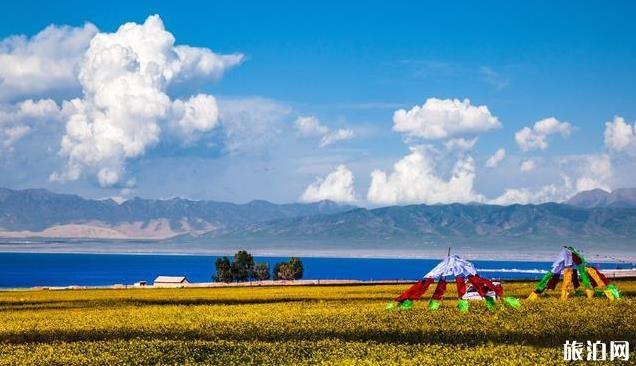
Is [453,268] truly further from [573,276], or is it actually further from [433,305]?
[573,276]

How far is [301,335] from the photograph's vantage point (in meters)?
42.2

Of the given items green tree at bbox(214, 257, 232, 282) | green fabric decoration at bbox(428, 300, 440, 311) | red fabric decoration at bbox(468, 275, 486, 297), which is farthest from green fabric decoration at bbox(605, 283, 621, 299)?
green tree at bbox(214, 257, 232, 282)

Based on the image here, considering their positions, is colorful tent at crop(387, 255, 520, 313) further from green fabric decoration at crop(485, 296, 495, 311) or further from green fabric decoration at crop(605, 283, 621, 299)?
green fabric decoration at crop(605, 283, 621, 299)

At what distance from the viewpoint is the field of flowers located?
34.6 m

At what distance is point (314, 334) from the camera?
140 ft

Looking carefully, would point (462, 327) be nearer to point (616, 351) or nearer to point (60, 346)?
point (616, 351)

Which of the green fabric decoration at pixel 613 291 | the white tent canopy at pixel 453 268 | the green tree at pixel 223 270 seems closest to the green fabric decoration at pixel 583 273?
the green fabric decoration at pixel 613 291

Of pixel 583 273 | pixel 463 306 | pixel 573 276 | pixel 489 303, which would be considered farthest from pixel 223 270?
pixel 463 306

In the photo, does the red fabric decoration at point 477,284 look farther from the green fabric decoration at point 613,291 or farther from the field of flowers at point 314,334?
the green fabric decoration at point 613,291

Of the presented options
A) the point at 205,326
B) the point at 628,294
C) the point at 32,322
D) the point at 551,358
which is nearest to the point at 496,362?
the point at 551,358

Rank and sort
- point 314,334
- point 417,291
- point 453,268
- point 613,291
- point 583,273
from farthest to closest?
point 583,273, point 613,291, point 417,291, point 453,268, point 314,334

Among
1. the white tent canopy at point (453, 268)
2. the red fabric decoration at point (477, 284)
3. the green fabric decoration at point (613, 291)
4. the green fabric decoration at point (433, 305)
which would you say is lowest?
the green fabric decoration at point (433, 305)

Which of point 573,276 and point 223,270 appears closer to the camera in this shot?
point 573,276

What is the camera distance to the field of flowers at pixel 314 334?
34594 mm
